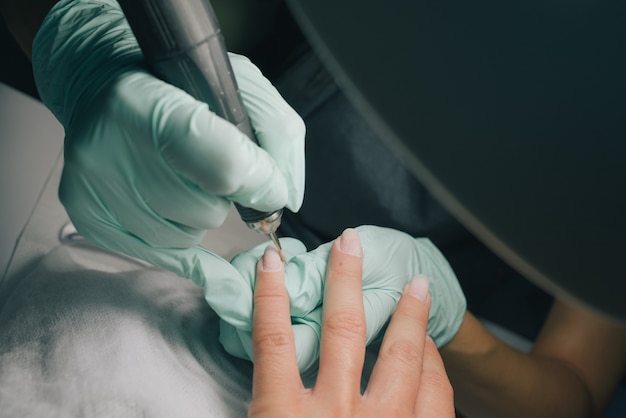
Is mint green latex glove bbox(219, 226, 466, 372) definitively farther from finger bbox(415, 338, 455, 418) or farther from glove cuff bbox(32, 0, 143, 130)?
glove cuff bbox(32, 0, 143, 130)

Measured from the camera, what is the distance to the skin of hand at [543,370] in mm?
816

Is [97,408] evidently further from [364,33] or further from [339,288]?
[364,33]

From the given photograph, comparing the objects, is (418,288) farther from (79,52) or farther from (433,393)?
(79,52)

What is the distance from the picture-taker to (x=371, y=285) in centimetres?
70

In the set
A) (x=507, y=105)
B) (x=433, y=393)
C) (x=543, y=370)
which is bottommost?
(x=543, y=370)

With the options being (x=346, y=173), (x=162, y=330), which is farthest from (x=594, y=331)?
A: (x=162, y=330)

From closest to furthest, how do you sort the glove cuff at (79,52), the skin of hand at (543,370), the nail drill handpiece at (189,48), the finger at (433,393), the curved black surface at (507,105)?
1. the curved black surface at (507,105)
2. the nail drill handpiece at (189,48)
3. the glove cuff at (79,52)
4. the finger at (433,393)
5. the skin of hand at (543,370)

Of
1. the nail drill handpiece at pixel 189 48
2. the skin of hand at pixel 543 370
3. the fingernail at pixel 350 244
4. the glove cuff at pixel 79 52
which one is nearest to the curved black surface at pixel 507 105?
the nail drill handpiece at pixel 189 48

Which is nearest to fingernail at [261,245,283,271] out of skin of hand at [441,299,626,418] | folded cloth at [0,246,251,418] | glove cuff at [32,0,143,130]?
folded cloth at [0,246,251,418]

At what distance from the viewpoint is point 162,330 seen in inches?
23.6

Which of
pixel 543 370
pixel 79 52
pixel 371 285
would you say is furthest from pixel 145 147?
pixel 543 370

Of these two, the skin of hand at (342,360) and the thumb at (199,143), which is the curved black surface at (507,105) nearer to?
the thumb at (199,143)

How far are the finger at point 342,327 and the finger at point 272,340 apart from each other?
4 cm

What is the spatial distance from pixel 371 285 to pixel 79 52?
450 mm
